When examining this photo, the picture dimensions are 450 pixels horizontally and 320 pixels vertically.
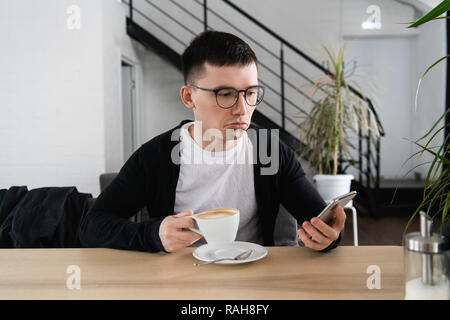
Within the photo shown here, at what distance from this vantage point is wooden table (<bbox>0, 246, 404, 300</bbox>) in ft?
2.23

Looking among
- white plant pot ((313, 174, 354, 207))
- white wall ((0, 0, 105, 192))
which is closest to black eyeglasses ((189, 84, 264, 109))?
white plant pot ((313, 174, 354, 207))

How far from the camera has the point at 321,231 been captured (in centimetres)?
86

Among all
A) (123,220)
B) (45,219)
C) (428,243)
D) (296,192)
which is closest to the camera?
(428,243)

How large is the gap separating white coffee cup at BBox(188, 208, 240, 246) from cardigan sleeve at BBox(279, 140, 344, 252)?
404mm

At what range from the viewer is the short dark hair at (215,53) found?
1.12 metres

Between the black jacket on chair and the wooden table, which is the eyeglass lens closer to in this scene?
the wooden table

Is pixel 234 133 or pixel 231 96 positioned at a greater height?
pixel 231 96

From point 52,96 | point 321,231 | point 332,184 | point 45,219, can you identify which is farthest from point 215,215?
point 52,96

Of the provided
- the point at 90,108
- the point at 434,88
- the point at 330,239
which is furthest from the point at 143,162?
the point at 434,88

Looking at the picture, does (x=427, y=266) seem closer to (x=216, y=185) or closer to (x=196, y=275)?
(x=196, y=275)

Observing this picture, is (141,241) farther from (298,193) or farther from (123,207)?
(298,193)

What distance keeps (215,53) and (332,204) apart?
592 millimetres

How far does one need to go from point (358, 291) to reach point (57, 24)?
3093 mm

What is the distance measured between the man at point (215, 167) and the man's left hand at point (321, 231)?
6.9 inches
